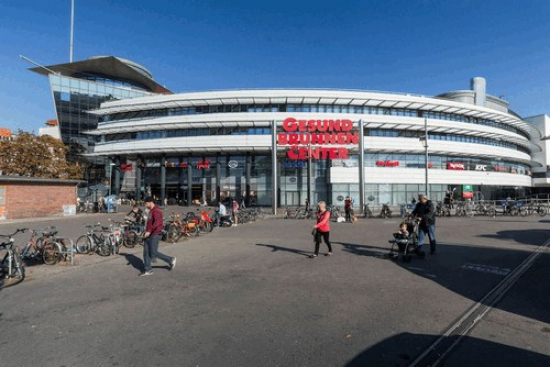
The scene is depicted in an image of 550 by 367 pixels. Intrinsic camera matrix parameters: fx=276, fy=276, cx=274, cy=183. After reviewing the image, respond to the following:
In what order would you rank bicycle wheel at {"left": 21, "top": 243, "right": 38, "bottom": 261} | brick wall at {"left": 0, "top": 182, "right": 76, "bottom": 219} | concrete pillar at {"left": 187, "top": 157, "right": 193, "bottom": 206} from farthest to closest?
concrete pillar at {"left": 187, "top": 157, "right": 193, "bottom": 206}
brick wall at {"left": 0, "top": 182, "right": 76, "bottom": 219}
bicycle wheel at {"left": 21, "top": 243, "right": 38, "bottom": 261}

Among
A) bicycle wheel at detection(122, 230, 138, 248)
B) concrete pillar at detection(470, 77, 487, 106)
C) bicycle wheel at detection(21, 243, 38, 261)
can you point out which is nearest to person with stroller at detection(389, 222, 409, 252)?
bicycle wheel at detection(122, 230, 138, 248)

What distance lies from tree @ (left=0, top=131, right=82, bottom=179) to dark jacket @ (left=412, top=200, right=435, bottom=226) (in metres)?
41.8

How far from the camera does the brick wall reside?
1956 cm

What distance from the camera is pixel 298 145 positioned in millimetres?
32531

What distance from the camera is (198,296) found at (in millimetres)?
5199

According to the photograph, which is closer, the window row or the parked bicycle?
the parked bicycle

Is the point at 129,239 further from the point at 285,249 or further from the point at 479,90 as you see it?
the point at 479,90

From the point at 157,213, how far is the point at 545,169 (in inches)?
3115

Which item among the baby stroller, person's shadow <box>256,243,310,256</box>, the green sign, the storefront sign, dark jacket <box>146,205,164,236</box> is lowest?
person's shadow <box>256,243,310,256</box>

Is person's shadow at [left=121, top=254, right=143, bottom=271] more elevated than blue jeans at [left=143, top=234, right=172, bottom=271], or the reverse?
blue jeans at [left=143, top=234, right=172, bottom=271]

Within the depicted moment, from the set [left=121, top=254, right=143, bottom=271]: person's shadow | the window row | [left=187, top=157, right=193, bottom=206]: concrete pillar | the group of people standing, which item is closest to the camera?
[left=121, top=254, right=143, bottom=271]: person's shadow

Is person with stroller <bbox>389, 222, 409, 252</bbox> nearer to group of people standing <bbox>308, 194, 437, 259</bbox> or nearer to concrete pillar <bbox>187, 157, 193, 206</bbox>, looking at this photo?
group of people standing <bbox>308, 194, 437, 259</bbox>

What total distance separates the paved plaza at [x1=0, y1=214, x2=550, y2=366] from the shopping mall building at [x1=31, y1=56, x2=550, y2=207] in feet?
84.8

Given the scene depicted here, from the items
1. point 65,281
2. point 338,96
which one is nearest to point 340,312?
point 65,281
